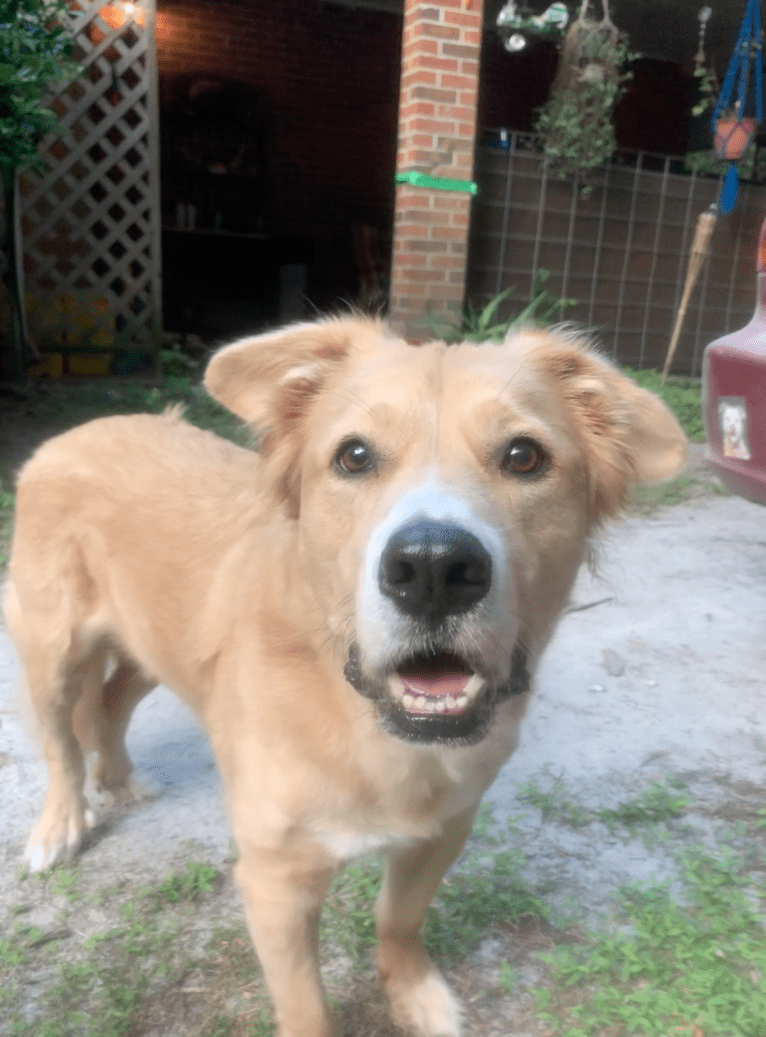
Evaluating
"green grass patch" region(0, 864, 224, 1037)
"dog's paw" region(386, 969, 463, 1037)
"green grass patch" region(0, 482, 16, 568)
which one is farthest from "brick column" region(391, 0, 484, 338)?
"dog's paw" region(386, 969, 463, 1037)

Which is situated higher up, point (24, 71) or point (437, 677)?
point (24, 71)

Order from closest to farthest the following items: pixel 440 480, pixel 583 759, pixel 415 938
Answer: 1. pixel 440 480
2. pixel 415 938
3. pixel 583 759

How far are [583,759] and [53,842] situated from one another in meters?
1.64

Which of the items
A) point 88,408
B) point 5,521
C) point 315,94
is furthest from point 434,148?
point 315,94

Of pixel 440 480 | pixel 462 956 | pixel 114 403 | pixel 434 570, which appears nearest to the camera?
pixel 434 570

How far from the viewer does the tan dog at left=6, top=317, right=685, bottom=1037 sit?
57.3 inches

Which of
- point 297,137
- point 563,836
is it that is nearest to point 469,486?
point 563,836

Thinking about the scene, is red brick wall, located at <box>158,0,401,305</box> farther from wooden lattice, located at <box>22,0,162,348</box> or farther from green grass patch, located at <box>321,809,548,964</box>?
green grass patch, located at <box>321,809,548,964</box>

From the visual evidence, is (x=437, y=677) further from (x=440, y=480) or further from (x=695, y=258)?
(x=695, y=258)

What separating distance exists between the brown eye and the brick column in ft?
17.8

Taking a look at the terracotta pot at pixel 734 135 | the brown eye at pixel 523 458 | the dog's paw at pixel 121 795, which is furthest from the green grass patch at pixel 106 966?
the terracotta pot at pixel 734 135

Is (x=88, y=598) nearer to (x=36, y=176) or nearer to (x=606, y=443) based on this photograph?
(x=606, y=443)

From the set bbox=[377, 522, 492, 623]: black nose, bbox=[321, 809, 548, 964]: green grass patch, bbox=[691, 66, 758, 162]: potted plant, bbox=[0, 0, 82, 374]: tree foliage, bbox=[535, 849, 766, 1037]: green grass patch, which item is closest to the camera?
bbox=[377, 522, 492, 623]: black nose

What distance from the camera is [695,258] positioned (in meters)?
8.18
